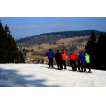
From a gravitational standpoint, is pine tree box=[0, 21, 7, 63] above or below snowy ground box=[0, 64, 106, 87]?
above

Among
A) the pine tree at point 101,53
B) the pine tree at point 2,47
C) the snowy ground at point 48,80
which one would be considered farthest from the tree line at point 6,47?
the snowy ground at point 48,80

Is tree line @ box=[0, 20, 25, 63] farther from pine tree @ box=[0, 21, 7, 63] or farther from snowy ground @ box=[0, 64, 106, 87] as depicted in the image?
snowy ground @ box=[0, 64, 106, 87]

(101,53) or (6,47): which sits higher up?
(6,47)

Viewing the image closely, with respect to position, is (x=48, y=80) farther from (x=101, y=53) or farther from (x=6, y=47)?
(x=6, y=47)

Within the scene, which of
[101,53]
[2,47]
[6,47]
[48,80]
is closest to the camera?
[48,80]

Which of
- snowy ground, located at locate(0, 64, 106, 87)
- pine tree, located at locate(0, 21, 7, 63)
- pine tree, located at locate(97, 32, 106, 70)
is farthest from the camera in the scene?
pine tree, located at locate(0, 21, 7, 63)

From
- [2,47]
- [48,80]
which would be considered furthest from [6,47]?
[48,80]

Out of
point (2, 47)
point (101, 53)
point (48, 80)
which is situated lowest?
point (48, 80)

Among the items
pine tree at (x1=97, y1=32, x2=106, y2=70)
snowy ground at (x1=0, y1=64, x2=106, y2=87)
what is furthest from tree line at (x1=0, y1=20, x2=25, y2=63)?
snowy ground at (x1=0, y1=64, x2=106, y2=87)

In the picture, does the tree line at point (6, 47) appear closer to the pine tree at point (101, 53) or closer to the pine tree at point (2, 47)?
the pine tree at point (2, 47)

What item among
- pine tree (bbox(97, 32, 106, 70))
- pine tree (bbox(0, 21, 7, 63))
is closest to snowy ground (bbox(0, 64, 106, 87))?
pine tree (bbox(97, 32, 106, 70))

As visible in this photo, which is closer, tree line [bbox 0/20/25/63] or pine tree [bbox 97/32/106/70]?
pine tree [bbox 97/32/106/70]

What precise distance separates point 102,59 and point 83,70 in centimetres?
3087

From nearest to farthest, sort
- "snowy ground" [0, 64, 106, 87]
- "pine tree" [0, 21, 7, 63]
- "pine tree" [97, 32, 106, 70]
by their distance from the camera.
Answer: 1. "snowy ground" [0, 64, 106, 87]
2. "pine tree" [97, 32, 106, 70]
3. "pine tree" [0, 21, 7, 63]
